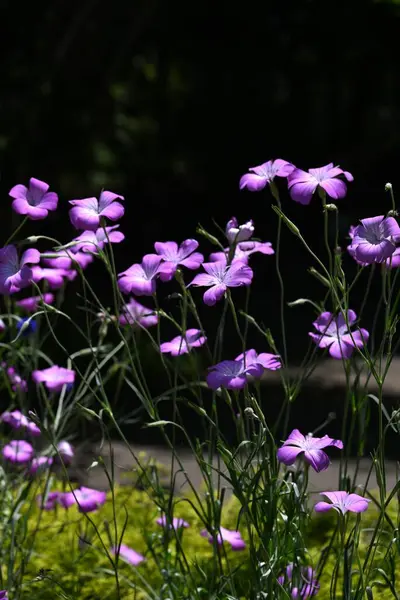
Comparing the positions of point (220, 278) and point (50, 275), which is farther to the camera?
point (50, 275)

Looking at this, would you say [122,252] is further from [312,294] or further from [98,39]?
[98,39]

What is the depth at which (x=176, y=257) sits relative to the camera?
200 centimetres

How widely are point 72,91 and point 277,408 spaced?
263cm

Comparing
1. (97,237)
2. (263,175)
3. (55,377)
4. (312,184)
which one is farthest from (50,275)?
(312,184)

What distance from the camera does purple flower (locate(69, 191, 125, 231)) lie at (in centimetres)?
189

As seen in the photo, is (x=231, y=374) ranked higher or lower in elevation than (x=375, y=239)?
lower

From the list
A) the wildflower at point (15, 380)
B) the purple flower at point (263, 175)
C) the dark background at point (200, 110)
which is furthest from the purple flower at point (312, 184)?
the dark background at point (200, 110)

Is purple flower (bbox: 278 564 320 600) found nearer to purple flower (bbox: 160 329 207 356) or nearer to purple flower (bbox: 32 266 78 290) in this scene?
purple flower (bbox: 160 329 207 356)

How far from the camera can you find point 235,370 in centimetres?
186

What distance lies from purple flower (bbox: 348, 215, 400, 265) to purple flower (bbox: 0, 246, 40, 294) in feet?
1.81

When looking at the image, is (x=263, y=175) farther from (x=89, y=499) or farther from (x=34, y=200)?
(x=89, y=499)

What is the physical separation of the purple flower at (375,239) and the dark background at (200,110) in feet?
15.8

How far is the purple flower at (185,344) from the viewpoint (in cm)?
209

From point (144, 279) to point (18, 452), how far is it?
0.95 m
